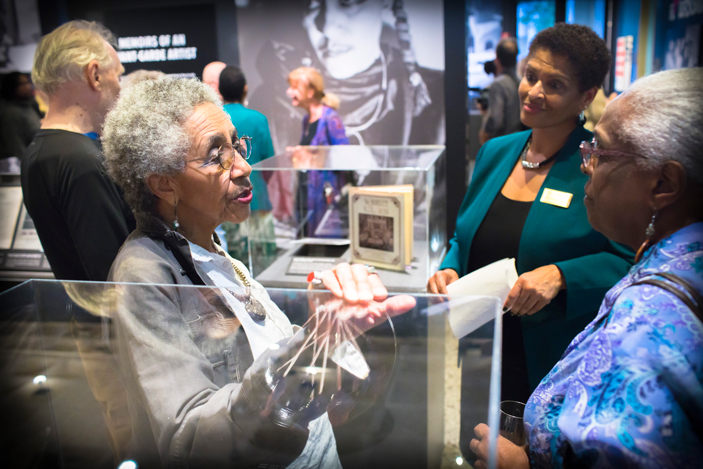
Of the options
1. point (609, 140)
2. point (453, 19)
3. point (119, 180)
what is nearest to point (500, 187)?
point (609, 140)

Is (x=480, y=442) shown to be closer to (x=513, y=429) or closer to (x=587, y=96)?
(x=513, y=429)

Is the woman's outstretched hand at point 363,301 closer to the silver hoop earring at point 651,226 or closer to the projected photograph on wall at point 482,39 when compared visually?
the silver hoop earring at point 651,226

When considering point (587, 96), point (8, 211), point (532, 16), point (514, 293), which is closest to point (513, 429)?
point (514, 293)

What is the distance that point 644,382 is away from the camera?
81cm

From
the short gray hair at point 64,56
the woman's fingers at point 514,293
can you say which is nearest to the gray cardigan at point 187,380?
the woman's fingers at point 514,293

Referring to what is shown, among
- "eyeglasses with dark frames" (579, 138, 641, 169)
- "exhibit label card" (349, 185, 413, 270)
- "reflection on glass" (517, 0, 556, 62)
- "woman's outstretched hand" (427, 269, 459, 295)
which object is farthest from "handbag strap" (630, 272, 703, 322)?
"reflection on glass" (517, 0, 556, 62)

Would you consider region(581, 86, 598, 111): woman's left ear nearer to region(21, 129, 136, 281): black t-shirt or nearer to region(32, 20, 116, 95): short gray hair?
region(21, 129, 136, 281): black t-shirt

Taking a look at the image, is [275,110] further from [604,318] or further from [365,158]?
[604,318]

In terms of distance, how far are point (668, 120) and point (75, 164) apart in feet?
5.47

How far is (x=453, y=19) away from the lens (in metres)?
4.10

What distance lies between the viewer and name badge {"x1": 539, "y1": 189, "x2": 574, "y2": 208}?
175 cm

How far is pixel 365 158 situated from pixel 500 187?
956 mm

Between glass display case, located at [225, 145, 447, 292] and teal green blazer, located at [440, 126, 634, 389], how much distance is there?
69 cm

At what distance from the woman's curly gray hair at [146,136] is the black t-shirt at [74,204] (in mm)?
419
